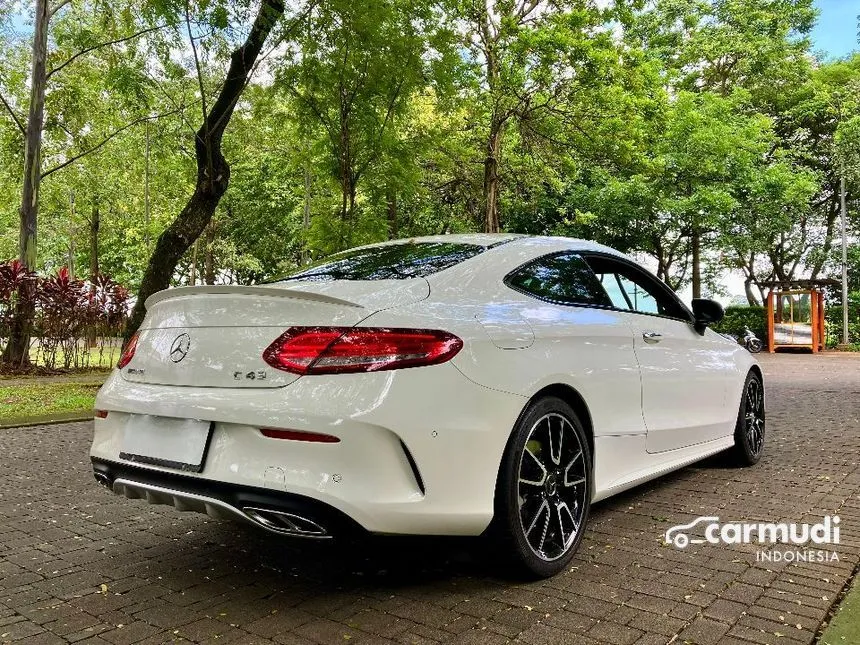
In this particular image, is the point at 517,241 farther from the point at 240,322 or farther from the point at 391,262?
the point at 240,322

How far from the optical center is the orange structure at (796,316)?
24047 millimetres

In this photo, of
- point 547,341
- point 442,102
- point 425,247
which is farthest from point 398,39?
point 547,341

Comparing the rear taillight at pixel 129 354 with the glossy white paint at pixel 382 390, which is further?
the rear taillight at pixel 129 354

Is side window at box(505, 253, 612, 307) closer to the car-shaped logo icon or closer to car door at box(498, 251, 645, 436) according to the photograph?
car door at box(498, 251, 645, 436)

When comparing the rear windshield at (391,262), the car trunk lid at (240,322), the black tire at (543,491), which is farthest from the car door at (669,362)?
the car trunk lid at (240,322)

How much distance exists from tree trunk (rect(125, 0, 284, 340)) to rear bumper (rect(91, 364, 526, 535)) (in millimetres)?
8754

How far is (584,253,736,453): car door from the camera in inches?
157

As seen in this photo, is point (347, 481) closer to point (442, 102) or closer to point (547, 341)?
point (547, 341)

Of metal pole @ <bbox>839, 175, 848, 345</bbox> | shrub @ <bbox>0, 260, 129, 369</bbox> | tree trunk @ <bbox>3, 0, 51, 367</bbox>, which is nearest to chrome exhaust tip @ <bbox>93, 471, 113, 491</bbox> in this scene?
shrub @ <bbox>0, 260, 129, 369</bbox>

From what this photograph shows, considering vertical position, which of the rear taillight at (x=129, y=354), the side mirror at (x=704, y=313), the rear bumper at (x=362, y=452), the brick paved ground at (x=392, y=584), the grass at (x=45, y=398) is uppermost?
the side mirror at (x=704, y=313)

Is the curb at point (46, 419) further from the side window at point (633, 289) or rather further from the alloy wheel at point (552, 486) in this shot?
the alloy wheel at point (552, 486)

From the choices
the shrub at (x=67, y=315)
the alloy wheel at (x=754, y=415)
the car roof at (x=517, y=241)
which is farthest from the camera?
the shrub at (x=67, y=315)

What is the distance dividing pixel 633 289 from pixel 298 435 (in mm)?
2476

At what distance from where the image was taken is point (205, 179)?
35.8 feet
